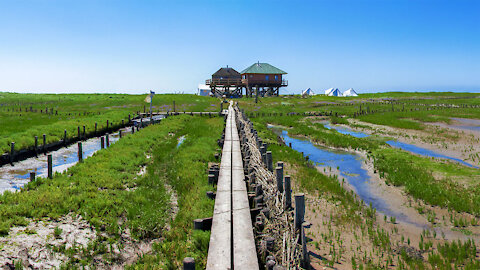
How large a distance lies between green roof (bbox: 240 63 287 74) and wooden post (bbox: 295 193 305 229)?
6646 centimetres

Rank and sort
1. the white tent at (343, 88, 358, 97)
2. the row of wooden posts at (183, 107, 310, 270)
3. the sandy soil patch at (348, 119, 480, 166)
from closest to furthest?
the row of wooden posts at (183, 107, 310, 270) < the sandy soil patch at (348, 119, 480, 166) < the white tent at (343, 88, 358, 97)

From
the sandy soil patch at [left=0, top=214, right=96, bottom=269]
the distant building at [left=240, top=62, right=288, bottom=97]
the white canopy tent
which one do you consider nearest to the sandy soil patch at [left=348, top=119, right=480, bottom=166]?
the sandy soil patch at [left=0, top=214, right=96, bottom=269]

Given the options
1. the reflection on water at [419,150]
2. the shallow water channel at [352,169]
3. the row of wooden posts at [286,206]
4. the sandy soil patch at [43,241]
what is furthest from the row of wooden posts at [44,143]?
the reflection on water at [419,150]

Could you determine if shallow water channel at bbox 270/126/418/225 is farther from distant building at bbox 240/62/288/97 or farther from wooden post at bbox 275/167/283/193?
distant building at bbox 240/62/288/97

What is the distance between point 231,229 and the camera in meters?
7.94

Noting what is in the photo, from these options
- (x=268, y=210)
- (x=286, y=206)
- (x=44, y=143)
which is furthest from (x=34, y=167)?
(x=286, y=206)

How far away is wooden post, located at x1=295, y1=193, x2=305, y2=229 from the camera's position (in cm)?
704

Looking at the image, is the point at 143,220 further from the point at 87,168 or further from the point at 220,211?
the point at 87,168

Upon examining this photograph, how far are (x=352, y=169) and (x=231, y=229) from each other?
1391cm

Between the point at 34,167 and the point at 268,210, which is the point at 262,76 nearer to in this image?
the point at 34,167

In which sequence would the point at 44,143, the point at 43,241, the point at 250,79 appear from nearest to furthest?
the point at 43,241 → the point at 44,143 → the point at 250,79

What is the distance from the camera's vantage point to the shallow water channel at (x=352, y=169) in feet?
44.6

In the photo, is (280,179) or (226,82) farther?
(226,82)

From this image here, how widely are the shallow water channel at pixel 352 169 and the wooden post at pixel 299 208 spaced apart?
6.76 m
